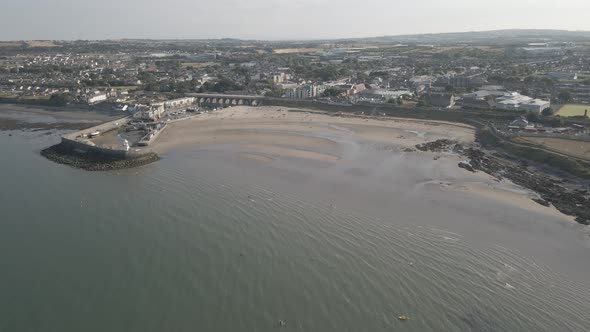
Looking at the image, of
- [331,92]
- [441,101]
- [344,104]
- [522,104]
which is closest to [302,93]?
[331,92]

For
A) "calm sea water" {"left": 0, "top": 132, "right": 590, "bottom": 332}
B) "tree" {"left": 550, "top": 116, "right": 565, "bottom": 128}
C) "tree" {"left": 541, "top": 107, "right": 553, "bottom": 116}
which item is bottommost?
"calm sea water" {"left": 0, "top": 132, "right": 590, "bottom": 332}

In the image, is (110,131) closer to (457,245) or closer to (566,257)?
(457,245)

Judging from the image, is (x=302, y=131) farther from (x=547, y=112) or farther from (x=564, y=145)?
(x=547, y=112)

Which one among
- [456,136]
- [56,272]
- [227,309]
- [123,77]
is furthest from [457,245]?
[123,77]

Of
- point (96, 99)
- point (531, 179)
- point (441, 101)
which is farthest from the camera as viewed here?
point (96, 99)

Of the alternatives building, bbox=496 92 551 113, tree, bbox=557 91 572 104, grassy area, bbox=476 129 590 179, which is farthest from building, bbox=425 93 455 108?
tree, bbox=557 91 572 104

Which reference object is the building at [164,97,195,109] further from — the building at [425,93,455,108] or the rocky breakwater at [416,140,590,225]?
the rocky breakwater at [416,140,590,225]

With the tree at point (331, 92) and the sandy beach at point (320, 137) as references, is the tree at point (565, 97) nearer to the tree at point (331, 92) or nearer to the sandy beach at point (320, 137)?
the sandy beach at point (320, 137)
